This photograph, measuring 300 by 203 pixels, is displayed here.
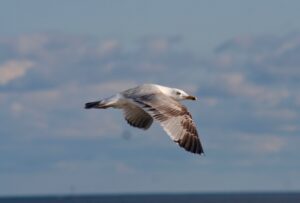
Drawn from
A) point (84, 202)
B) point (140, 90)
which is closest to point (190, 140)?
point (140, 90)

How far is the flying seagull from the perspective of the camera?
21734mm

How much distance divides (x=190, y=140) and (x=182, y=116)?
533mm

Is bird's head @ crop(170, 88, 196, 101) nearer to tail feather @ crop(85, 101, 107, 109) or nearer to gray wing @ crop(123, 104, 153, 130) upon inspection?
gray wing @ crop(123, 104, 153, 130)

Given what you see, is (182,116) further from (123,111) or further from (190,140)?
(123,111)

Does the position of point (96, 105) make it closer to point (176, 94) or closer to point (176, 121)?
point (176, 121)

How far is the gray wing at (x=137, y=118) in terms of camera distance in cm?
2408

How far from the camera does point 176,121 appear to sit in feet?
71.7

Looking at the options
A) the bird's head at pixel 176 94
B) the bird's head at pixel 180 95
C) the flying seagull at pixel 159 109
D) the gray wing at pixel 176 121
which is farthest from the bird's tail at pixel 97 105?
the bird's head at pixel 180 95

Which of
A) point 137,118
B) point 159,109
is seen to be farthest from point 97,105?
point 159,109

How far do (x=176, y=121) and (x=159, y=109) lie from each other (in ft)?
1.34

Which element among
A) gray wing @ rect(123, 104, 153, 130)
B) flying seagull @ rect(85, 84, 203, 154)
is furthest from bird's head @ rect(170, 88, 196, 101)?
gray wing @ rect(123, 104, 153, 130)

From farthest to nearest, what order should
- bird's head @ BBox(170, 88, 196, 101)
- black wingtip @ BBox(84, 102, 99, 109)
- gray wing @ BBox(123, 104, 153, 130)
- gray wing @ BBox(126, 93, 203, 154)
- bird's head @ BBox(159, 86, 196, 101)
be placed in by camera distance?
bird's head @ BBox(170, 88, 196, 101)
gray wing @ BBox(123, 104, 153, 130)
bird's head @ BBox(159, 86, 196, 101)
black wingtip @ BBox(84, 102, 99, 109)
gray wing @ BBox(126, 93, 203, 154)

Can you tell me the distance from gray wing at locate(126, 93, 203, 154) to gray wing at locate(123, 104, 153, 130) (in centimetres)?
164

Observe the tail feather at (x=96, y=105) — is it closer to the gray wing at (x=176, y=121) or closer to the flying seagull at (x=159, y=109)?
the flying seagull at (x=159, y=109)
